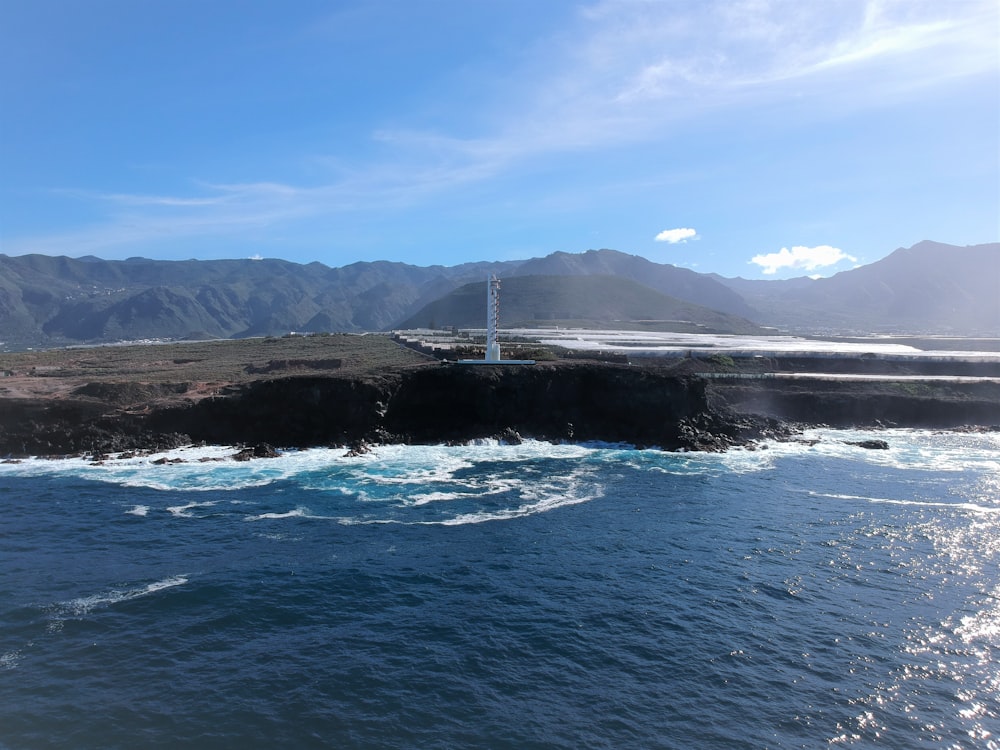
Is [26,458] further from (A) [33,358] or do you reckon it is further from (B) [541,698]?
(A) [33,358]

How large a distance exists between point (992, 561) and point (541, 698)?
22.3 meters

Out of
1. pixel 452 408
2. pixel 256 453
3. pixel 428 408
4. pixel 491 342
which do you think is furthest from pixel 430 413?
pixel 256 453

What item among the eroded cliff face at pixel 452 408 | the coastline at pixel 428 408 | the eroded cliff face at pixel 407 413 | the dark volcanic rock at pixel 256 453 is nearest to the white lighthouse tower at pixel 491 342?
the eroded cliff face at pixel 452 408

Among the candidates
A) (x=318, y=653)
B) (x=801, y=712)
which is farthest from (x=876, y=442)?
(x=318, y=653)

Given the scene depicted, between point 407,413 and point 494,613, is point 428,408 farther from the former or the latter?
point 494,613

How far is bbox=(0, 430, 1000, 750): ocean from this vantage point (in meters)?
16.2

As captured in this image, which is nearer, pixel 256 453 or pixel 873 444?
pixel 256 453

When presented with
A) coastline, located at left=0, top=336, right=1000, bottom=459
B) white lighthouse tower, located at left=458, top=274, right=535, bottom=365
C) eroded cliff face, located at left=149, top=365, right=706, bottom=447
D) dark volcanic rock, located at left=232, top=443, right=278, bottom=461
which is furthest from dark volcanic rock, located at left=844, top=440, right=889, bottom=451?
dark volcanic rock, located at left=232, top=443, right=278, bottom=461

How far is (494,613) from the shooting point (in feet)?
71.9

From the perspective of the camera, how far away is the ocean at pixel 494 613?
636 inches

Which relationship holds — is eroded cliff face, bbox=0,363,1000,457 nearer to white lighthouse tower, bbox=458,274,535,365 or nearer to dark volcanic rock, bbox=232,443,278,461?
white lighthouse tower, bbox=458,274,535,365

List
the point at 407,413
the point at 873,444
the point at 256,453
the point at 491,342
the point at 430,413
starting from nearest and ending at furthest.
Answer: the point at 256,453 < the point at 873,444 < the point at 407,413 < the point at 430,413 < the point at 491,342

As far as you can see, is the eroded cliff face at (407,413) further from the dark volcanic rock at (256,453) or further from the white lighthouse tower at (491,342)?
the dark volcanic rock at (256,453)

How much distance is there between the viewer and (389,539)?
29.0 metres
